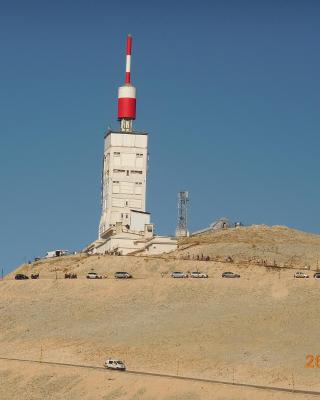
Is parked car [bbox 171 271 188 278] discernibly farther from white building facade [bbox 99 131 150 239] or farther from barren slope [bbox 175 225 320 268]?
white building facade [bbox 99 131 150 239]

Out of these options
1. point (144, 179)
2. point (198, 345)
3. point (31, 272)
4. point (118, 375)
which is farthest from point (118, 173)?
point (118, 375)

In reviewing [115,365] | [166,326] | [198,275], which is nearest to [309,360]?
[115,365]

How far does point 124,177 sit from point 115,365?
78.5 metres

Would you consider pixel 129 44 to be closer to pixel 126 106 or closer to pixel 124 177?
pixel 126 106

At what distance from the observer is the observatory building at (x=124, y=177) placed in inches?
6890

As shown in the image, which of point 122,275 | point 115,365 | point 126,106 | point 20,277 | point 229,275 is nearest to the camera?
point 115,365

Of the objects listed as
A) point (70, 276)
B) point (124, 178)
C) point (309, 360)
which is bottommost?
point (309, 360)

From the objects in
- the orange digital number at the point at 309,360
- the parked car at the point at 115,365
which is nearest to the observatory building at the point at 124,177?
the parked car at the point at 115,365

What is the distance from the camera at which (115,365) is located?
338 ft

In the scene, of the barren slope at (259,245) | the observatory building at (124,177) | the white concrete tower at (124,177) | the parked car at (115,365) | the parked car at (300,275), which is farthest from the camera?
the white concrete tower at (124,177)

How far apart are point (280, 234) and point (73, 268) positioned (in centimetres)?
2805

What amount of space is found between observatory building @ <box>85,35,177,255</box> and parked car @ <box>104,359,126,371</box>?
6823cm

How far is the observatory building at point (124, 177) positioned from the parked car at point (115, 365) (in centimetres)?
6823

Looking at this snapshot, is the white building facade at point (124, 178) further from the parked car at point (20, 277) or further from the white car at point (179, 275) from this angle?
the white car at point (179, 275)
